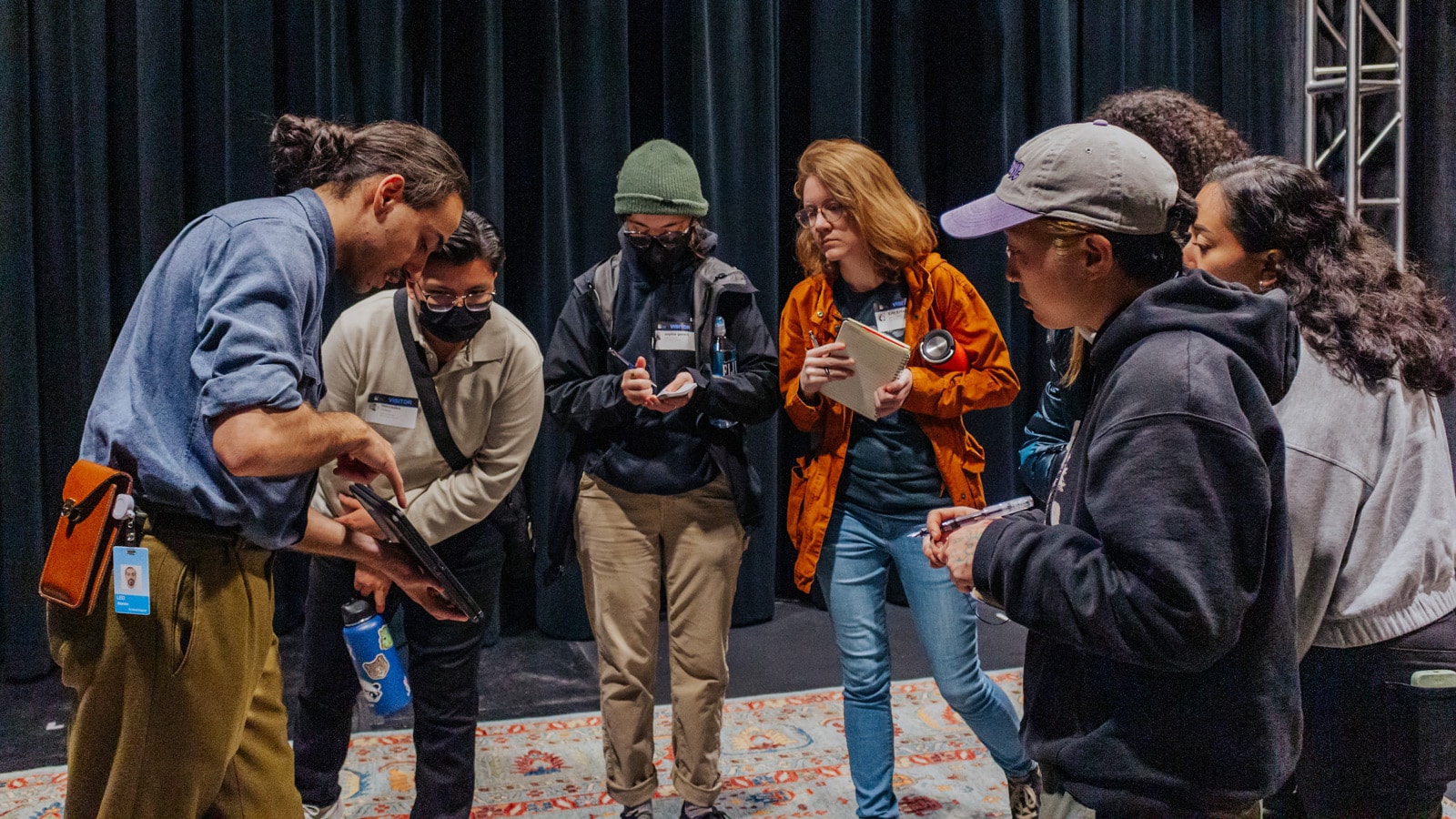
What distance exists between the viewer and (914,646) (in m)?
4.10

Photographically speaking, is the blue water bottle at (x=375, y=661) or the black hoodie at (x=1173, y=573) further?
the blue water bottle at (x=375, y=661)

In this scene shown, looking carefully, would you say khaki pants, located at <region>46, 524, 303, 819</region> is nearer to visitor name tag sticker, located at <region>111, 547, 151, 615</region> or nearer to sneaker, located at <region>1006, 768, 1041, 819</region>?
visitor name tag sticker, located at <region>111, 547, 151, 615</region>

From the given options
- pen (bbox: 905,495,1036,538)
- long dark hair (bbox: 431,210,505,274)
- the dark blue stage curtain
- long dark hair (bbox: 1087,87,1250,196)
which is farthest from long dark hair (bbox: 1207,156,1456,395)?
the dark blue stage curtain

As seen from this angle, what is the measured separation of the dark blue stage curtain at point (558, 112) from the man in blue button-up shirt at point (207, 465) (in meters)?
1.77

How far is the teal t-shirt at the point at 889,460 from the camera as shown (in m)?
2.53

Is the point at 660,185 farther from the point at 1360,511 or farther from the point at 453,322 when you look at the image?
the point at 1360,511

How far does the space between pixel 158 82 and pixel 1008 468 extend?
137 inches

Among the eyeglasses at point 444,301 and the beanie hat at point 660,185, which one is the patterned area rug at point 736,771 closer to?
the eyeglasses at point 444,301

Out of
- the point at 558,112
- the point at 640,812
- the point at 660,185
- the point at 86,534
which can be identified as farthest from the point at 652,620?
the point at 558,112

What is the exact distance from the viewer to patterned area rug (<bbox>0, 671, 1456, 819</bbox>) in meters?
2.79

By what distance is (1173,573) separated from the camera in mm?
1176

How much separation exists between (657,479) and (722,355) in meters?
0.32

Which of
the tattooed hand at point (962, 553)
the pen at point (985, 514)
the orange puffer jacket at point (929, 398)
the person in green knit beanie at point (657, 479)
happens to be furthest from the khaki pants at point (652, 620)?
the tattooed hand at point (962, 553)

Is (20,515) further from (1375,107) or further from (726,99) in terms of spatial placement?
(1375,107)
